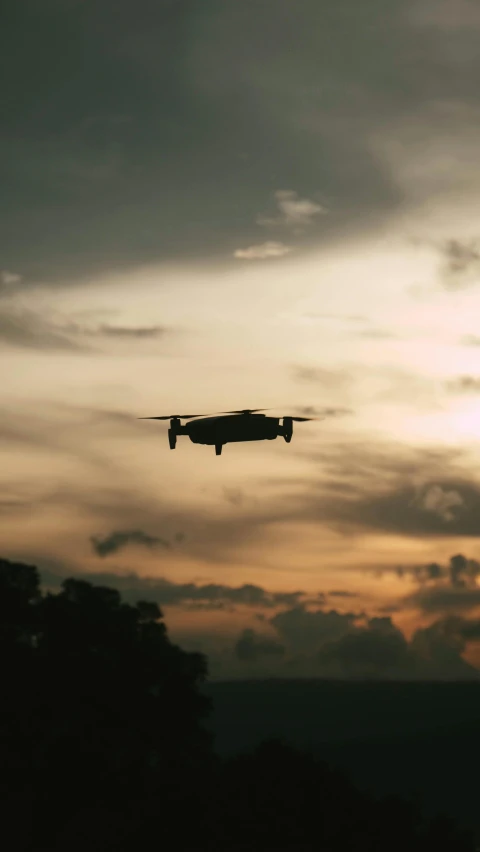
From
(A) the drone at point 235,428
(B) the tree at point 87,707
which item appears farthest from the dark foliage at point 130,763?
(A) the drone at point 235,428

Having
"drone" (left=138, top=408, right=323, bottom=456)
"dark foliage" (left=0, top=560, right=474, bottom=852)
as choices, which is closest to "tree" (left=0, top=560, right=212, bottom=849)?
"dark foliage" (left=0, top=560, right=474, bottom=852)

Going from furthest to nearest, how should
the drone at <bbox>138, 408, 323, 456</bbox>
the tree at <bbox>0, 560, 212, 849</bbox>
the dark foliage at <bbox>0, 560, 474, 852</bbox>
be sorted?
the tree at <bbox>0, 560, 212, 849</bbox>
the dark foliage at <bbox>0, 560, 474, 852</bbox>
the drone at <bbox>138, 408, 323, 456</bbox>

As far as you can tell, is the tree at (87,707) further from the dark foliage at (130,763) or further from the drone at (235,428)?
the drone at (235,428)

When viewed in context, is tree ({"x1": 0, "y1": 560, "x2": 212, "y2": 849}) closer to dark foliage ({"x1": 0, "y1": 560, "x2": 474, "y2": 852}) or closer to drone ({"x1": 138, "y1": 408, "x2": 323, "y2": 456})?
dark foliage ({"x1": 0, "y1": 560, "x2": 474, "y2": 852})

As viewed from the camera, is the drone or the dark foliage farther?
the dark foliage

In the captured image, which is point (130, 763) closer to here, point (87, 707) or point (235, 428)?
point (87, 707)

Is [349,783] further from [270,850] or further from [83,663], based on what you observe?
[83,663]

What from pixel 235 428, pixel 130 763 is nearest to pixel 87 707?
pixel 130 763

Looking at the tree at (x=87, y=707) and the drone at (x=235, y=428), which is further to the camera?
the tree at (x=87, y=707)
